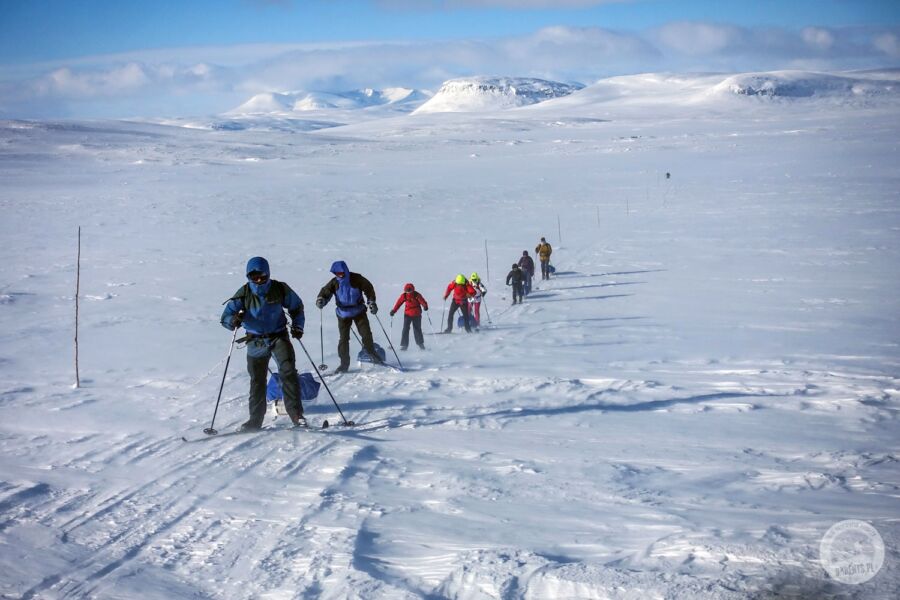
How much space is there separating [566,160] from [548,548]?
60921 mm

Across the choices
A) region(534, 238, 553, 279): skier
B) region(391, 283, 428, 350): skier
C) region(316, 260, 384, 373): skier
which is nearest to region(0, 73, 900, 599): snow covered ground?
region(391, 283, 428, 350): skier

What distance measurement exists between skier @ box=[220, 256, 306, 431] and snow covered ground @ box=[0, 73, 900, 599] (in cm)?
28

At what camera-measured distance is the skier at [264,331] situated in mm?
6965

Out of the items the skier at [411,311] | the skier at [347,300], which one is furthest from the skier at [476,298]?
the skier at [347,300]

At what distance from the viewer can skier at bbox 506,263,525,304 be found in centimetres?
1579

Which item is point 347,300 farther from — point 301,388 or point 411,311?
Answer: point 411,311

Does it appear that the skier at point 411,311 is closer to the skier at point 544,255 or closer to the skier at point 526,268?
the skier at point 526,268

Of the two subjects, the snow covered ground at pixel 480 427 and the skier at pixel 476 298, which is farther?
the skier at pixel 476 298

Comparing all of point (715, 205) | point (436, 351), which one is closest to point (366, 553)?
point (436, 351)

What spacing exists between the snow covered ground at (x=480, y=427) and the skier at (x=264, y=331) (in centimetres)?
28

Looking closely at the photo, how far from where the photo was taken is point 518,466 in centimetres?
617

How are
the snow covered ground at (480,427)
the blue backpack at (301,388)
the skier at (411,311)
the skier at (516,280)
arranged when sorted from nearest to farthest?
1. the snow covered ground at (480,427)
2. the blue backpack at (301,388)
3. the skier at (411,311)
4. the skier at (516,280)

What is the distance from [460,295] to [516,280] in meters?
3.28

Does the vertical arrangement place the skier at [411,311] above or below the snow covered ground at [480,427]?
above
